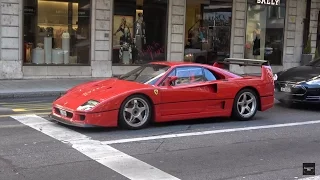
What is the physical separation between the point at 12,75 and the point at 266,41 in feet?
39.3

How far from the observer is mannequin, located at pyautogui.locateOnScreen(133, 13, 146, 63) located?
18.1 meters

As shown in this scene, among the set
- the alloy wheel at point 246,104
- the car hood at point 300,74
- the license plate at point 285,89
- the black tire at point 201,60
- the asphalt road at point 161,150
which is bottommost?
the asphalt road at point 161,150

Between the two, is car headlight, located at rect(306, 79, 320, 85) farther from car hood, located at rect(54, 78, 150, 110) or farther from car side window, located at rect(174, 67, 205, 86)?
car hood, located at rect(54, 78, 150, 110)

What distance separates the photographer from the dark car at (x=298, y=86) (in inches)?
423

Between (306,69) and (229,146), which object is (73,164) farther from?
(306,69)

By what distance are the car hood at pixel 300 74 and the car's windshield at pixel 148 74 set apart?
3945 millimetres

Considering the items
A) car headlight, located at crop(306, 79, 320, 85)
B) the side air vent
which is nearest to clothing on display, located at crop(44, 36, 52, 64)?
the side air vent

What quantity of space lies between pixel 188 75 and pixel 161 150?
2405 mm

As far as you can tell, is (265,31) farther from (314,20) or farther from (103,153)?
(103,153)

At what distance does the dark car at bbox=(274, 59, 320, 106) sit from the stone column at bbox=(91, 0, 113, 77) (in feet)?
24.5

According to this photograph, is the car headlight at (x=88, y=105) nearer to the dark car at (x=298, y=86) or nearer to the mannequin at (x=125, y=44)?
the dark car at (x=298, y=86)

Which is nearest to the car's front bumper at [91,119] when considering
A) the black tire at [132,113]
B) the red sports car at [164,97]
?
the red sports car at [164,97]

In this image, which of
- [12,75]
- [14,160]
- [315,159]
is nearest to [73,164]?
[14,160]

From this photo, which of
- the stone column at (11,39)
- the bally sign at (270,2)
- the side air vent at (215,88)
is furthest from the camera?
the bally sign at (270,2)
